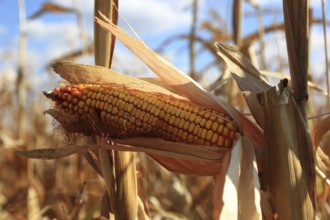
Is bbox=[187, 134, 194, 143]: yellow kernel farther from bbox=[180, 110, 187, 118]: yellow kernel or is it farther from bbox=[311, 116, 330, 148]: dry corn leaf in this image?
bbox=[311, 116, 330, 148]: dry corn leaf

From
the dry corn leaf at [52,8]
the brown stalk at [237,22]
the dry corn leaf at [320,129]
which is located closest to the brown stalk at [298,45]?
the dry corn leaf at [320,129]

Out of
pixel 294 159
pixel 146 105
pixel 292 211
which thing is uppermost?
pixel 146 105

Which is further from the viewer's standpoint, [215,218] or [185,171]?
[185,171]

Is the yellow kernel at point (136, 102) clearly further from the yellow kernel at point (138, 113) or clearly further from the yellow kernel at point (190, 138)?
the yellow kernel at point (190, 138)

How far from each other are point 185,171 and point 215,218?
28 cm

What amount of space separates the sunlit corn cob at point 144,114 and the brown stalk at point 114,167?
5.3 inches

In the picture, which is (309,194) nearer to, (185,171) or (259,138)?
(259,138)

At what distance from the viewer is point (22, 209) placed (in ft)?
10.8

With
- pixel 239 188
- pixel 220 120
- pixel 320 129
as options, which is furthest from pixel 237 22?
pixel 239 188

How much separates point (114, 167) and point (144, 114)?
0.25 meters

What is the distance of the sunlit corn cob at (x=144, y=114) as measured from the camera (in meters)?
1.09

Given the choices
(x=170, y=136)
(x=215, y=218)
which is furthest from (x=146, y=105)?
(x=215, y=218)

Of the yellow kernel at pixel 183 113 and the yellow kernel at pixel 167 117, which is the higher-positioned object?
the yellow kernel at pixel 183 113

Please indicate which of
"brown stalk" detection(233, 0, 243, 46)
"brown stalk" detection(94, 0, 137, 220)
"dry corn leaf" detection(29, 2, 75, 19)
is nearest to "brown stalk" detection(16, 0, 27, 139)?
"dry corn leaf" detection(29, 2, 75, 19)
